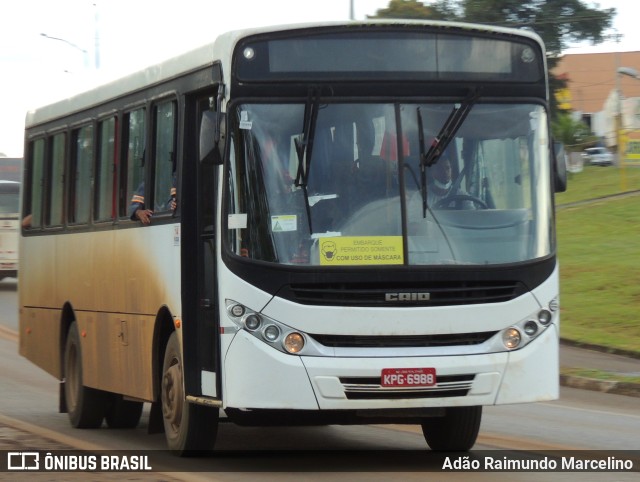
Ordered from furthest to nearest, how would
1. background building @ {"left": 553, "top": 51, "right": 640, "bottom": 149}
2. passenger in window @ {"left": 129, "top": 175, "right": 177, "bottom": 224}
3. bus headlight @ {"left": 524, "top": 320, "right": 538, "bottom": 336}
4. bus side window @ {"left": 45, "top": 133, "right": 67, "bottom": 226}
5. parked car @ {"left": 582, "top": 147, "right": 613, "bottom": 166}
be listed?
1. background building @ {"left": 553, "top": 51, "right": 640, "bottom": 149}
2. parked car @ {"left": 582, "top": 147, "right": 613, "bottom": 166}
3. bus side window @ {"left": 45, "top": 133, "right": 67, "bottom": 226}
4. passenger in window @ {"left": 129, "top": 175, "right": 177, "bottom": 224}
5. bus headlight @ {"left": 524, "top": 320, "right": 538, "bottom": 336}

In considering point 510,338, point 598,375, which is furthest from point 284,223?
point 598,375

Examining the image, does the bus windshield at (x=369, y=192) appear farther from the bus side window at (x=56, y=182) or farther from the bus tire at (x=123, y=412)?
the bus side window at (x=56, y=182)

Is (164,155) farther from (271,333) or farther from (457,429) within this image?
(457,429)

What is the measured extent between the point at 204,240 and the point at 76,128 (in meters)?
4.27

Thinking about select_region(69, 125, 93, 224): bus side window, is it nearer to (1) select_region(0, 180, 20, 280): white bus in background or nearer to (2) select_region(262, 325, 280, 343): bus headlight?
(2) select_region(262, 325, 280, 343): bus headlight

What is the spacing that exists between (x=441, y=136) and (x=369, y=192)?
2.04 ft

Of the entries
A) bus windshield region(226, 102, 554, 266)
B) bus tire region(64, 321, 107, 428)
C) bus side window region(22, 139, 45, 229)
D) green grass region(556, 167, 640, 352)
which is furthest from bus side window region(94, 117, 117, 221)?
green grass region(556, 167, 640, 352)

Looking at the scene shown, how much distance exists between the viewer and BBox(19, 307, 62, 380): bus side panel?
14523 mm

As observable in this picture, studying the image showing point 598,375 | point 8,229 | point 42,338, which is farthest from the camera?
point 8,229

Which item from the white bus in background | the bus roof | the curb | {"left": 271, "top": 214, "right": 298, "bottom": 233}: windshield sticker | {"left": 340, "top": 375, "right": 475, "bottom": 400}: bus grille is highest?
the white bus in background

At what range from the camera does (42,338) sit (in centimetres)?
1521

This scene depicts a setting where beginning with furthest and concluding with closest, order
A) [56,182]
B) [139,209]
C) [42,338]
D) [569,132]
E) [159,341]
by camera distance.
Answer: [569,132] → [42,338] → [56,182] → [139,209] → [159,341]

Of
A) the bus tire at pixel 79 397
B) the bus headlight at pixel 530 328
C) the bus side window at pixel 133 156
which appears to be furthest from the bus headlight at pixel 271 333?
the bus tire at pixel 79 397

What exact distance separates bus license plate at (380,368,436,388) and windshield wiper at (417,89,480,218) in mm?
1007
